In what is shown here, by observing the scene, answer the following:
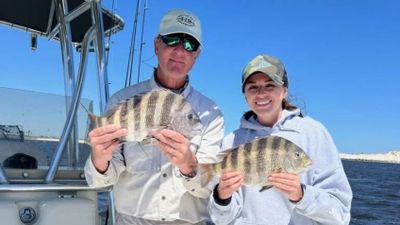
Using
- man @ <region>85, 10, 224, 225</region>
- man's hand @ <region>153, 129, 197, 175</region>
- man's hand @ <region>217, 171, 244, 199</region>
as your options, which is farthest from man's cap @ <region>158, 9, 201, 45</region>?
man's hand @ <region>217, 171, 244, 199</region>

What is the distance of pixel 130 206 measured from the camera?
10.2ft

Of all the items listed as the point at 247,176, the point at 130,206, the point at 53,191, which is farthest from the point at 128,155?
the point at 247,176

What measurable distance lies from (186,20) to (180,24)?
75mm

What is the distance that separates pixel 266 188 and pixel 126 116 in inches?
35.2

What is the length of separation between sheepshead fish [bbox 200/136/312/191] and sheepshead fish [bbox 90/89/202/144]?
1.13 feet

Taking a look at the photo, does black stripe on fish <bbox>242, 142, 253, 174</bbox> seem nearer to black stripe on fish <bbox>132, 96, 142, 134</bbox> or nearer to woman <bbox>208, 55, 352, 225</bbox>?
woman <bbox>208, 55, 352, 225</bbox>

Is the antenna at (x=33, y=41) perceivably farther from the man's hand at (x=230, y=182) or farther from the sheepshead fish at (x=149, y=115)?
the man's hand at (x=230, y=182)

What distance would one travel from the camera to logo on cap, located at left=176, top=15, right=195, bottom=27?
10.3 feet

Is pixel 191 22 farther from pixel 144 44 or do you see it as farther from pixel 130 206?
pixel 144 44

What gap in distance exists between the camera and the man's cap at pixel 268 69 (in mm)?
3020

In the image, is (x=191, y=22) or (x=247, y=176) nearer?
(x=247, y=176)

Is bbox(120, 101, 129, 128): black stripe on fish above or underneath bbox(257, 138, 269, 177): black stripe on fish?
above

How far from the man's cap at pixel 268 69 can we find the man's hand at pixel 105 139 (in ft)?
3.12

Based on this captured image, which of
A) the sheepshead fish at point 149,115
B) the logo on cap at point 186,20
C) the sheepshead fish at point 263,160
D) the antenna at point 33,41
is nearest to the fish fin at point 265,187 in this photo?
the sheepshead fish at point 263,160
